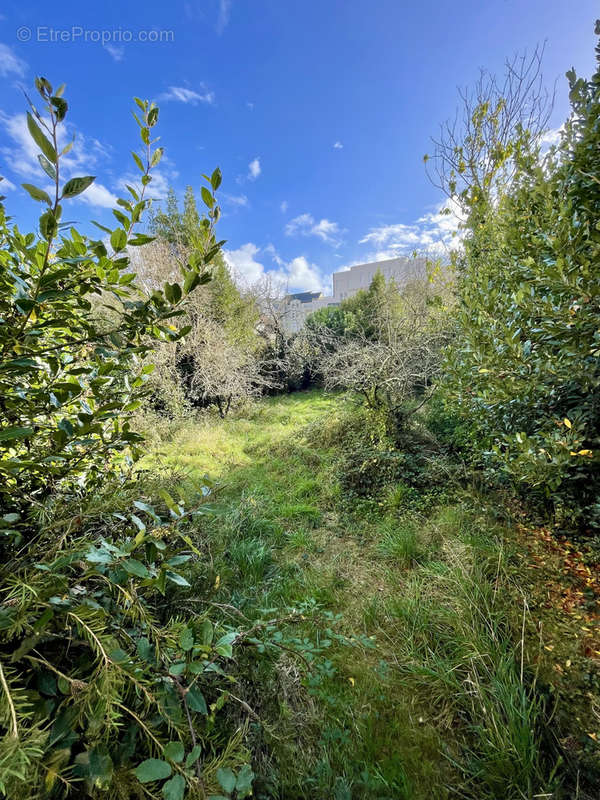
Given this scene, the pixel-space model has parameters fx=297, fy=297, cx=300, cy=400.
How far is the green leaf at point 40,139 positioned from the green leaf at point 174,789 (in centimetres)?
134

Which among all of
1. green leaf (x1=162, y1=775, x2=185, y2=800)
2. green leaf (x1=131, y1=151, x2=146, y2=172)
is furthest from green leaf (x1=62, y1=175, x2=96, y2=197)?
green leaf (x1=162, y1=775, x2=185, y2=800)

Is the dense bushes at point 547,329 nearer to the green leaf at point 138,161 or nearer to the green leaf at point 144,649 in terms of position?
the green leaf at point 138,161

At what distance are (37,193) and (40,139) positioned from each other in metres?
0.11

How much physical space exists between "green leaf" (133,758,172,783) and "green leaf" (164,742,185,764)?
0.05 feet

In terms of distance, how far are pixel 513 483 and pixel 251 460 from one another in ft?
11.6

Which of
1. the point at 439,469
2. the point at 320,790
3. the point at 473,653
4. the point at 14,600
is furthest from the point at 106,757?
the point at 439,469

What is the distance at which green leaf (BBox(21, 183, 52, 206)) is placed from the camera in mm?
685

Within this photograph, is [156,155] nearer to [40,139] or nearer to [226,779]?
[40,139]

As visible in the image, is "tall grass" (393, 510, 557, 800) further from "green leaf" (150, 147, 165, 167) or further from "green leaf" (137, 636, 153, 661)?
"green leaf" (150, 147, 165, 167)

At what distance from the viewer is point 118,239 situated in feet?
2.88

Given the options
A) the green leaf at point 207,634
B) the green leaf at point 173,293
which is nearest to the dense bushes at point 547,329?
the green leaf at point 173,293

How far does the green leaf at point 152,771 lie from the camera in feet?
1.87

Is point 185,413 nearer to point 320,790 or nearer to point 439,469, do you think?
point 439,469

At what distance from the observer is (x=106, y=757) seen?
594 millimetres
